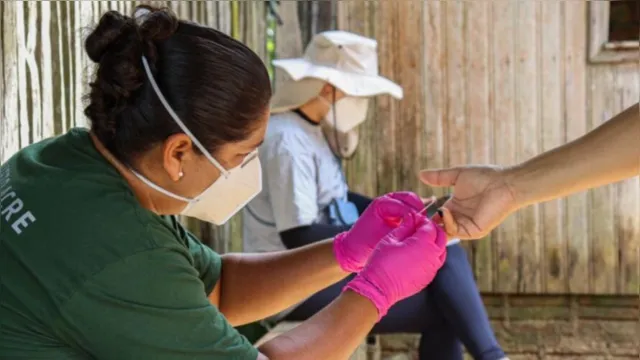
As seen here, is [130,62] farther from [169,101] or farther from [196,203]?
[196,203]

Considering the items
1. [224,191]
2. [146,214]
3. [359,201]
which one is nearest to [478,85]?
[359,201]

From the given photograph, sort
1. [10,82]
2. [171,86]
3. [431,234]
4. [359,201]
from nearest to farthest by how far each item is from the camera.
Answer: [171,86] → [431,234] → [10,82] → [359,201]

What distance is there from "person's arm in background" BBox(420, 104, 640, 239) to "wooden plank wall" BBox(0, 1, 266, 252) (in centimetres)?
80

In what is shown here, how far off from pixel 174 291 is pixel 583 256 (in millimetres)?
3111

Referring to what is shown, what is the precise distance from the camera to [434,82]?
3854 mm

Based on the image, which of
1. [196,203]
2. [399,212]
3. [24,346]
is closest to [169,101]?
[196,203]

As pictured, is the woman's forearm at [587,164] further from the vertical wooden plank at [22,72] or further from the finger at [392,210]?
the vertical wooden plank at [22,72]

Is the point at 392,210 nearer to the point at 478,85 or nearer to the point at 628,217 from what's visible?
the point at 478,85

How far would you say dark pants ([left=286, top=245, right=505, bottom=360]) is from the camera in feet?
7.87

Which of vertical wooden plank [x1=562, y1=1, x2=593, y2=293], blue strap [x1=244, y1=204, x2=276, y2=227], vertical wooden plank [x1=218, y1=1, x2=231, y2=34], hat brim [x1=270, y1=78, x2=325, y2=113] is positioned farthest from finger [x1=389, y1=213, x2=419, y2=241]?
vertical wooden plank [x1=562, y1=1, x2=593, y2=293]

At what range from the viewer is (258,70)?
1.19 m

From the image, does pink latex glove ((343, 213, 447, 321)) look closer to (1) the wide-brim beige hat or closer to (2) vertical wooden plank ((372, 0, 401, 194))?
(1) the wide-brim beige hat

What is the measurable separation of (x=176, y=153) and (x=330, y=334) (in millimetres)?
369

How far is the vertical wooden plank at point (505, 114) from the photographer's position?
12.4ft
